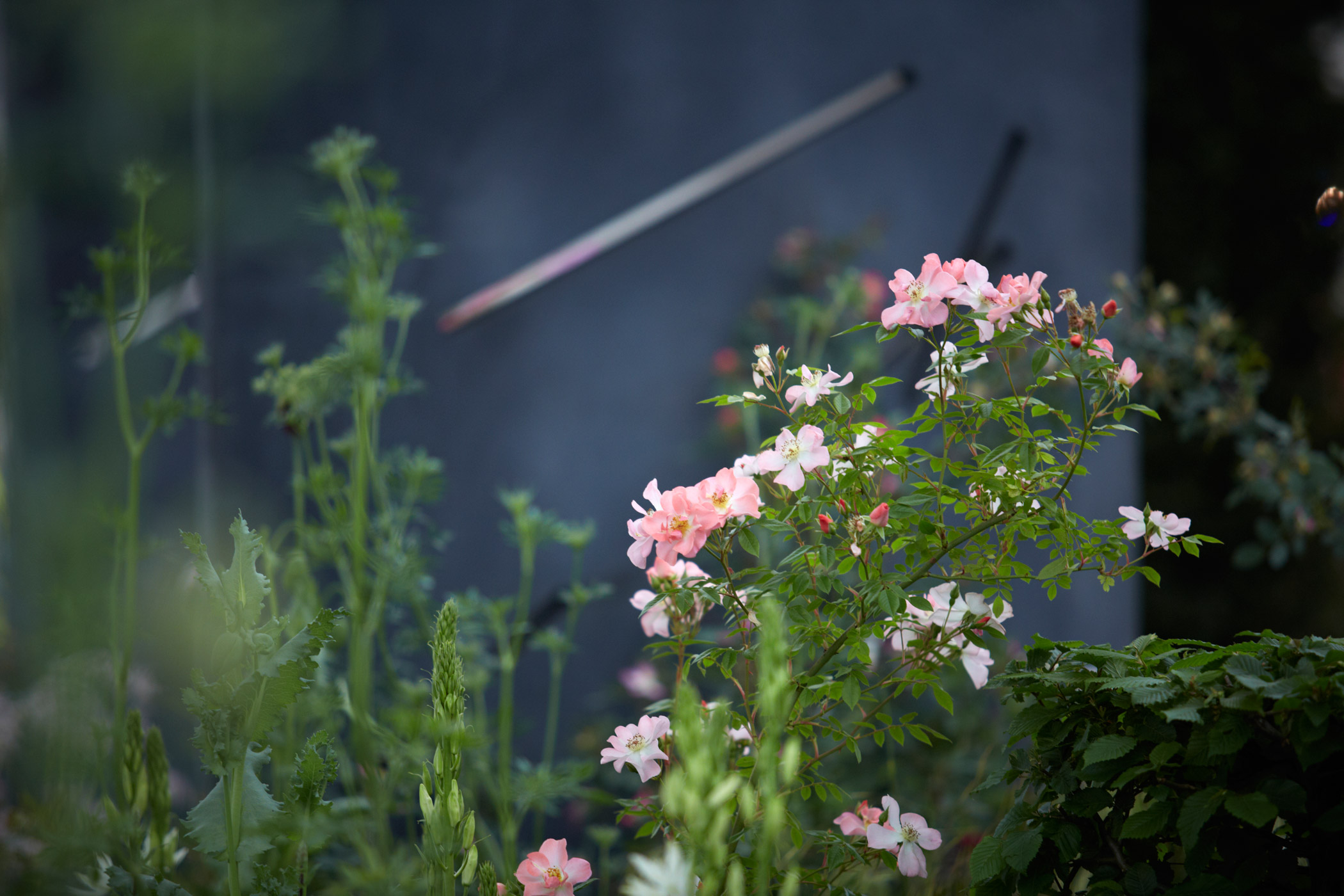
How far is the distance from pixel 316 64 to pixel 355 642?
125 centimetres

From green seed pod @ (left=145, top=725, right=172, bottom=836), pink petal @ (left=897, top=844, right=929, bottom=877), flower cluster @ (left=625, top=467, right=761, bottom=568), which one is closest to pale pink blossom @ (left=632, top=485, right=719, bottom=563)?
flower cluster @ (left=625, top=467, right=761, bottom=568)

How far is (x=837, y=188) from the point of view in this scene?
91.6 inches

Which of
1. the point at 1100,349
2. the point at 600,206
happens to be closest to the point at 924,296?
the point at 1100,349

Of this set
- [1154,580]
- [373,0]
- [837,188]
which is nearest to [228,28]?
[373,0]

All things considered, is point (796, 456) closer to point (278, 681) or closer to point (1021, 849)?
point (1021, 849)

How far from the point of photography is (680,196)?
2.11 m

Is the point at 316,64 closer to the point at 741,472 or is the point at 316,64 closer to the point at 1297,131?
the point at 741,472

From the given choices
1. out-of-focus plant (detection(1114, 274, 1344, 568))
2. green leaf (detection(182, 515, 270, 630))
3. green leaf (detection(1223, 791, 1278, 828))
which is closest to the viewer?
green leaf (detection(1223, 791, 1278, 828))

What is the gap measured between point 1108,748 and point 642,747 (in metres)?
0.40

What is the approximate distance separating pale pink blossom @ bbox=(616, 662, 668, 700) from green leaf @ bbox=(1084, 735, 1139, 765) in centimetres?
127

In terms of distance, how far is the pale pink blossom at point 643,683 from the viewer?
1882 mm

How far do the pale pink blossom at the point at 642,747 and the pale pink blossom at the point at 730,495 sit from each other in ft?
Answer: 0.69

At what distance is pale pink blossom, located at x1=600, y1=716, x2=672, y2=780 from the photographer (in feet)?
2.66

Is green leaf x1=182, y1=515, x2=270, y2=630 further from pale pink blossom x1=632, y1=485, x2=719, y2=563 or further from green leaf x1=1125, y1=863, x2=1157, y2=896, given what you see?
green leaf x1=1125, y1=863, x2=1157, y2=896
